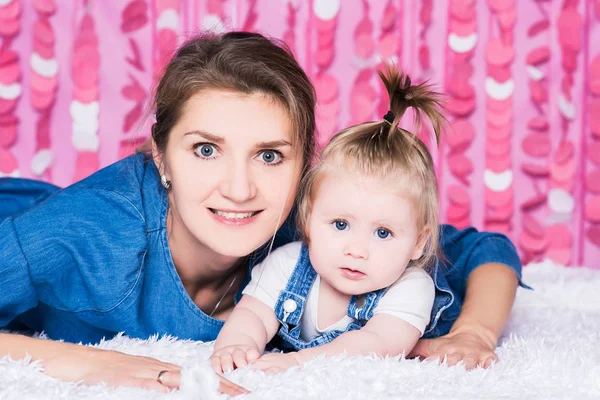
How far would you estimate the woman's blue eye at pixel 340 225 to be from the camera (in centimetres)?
141

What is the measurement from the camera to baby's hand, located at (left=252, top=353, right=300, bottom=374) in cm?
127

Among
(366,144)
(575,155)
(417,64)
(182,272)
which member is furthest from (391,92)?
(575,155)

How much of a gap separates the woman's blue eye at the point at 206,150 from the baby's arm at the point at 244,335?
28cm

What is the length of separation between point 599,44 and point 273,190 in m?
1.48

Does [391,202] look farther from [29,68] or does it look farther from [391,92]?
[29,68]

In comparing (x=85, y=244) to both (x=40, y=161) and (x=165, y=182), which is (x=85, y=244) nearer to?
(x=165, y=182)

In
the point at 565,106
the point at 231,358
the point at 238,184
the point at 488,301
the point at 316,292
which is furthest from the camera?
the point at 565,106

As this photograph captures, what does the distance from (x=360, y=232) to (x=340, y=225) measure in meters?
0.05

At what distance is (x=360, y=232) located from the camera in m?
1.38

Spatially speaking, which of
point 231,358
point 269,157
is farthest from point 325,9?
point 231,358

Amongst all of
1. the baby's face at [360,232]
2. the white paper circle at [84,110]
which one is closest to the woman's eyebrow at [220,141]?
the baby's face at [360,232]

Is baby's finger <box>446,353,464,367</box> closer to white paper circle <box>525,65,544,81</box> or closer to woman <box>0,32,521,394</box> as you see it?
woman <box>0,32,521,394</box>

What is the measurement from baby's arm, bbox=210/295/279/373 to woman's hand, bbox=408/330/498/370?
0.28 meters

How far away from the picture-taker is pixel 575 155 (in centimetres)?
250
